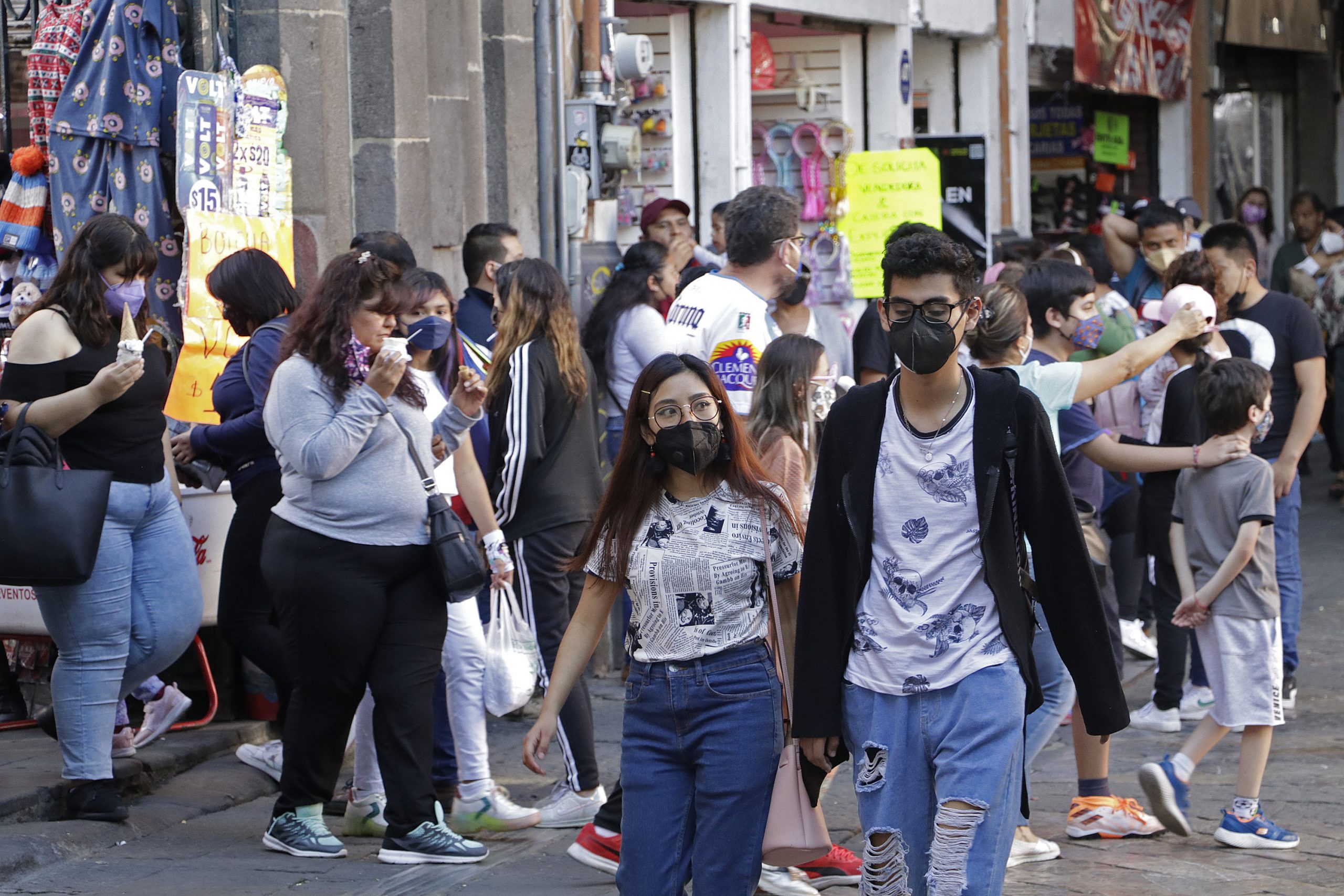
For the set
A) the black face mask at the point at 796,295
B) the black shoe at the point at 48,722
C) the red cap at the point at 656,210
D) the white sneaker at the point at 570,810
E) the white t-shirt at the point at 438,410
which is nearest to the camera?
the white t-shirt at the point at 438,410

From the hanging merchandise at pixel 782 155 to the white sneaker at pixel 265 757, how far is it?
682cm

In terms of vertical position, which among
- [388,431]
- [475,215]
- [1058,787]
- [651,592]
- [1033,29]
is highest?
[1033,29]

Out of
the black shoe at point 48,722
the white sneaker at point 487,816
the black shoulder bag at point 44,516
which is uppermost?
the black shoulder bag at point 44,516

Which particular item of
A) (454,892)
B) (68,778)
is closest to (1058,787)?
(454,892)

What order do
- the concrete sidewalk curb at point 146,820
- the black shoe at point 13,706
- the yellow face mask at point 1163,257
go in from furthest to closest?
the yellow face mask at point 1163,257
the black shoe at point 13,706
the concrete sidewalk curb at point 146,820

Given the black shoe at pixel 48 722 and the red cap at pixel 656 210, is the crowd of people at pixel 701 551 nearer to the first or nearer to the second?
the black shoe at pixel 48 722

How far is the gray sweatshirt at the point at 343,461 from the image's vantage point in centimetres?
484

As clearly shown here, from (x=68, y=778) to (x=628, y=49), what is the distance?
5649 millimetres

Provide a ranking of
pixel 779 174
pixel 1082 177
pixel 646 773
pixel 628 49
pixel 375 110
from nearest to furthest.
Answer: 1. pixel 646 773
2. pixel 375 110
3. pixel 628 49
4. pixel 779 174
5. pixel 1082 177

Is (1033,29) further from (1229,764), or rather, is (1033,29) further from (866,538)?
(866,538)

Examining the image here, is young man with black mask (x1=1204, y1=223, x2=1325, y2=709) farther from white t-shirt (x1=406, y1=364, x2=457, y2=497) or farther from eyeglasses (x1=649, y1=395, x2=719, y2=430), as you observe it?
eyeglasses (x1=649, y1=395, x2=719, y2=430)

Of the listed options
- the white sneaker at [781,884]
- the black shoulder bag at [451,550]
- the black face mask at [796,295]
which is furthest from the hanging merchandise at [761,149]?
the white sneaker at [781,884]

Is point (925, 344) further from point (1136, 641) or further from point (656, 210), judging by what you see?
point (656, 210)

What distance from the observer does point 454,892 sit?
16.3 ft
